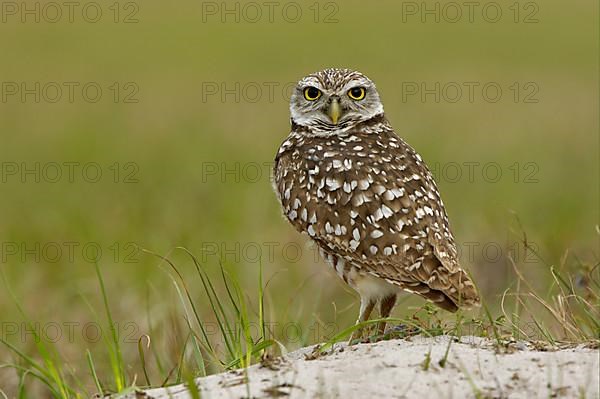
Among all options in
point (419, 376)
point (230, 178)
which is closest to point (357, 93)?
point (419, 376)

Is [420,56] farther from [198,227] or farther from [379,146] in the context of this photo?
[379,146]

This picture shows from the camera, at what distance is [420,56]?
1059 inches

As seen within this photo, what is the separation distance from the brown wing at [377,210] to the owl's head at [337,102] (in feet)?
0.72

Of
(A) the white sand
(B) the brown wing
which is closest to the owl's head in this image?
(B) the brown wing

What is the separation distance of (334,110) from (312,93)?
0.22m

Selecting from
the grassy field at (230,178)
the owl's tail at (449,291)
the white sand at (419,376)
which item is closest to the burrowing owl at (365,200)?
the owl's tail at (449,291)

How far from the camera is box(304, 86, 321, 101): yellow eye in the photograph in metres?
6.58

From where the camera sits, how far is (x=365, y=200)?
18.6 feet

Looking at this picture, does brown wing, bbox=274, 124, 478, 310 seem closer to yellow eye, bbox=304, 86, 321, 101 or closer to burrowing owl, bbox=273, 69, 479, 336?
burrowing owl, bbox=273, 69, 479, 336

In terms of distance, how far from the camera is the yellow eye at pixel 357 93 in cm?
654

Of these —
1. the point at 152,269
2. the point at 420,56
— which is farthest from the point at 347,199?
the point at 420,56

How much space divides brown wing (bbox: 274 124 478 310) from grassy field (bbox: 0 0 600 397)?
1.05 ft

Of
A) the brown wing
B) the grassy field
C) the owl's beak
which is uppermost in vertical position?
the owl's beak

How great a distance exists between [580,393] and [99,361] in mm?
4799
